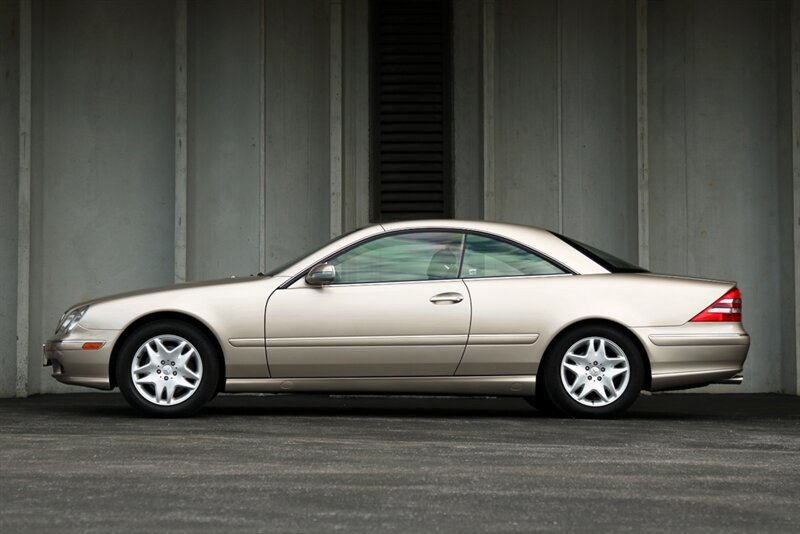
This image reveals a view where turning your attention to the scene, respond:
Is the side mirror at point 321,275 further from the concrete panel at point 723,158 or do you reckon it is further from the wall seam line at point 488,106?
the concrete panel at point 723,158

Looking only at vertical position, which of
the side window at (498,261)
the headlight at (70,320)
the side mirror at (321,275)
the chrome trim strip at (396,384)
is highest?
the side window at (498,261)

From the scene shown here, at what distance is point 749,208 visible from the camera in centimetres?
1270

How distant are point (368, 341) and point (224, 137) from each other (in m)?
4.94

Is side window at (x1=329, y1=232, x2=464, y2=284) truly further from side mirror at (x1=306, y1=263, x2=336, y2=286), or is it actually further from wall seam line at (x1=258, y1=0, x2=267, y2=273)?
wall seam line at (x1=258, y1=0, x2=267, y2=273)

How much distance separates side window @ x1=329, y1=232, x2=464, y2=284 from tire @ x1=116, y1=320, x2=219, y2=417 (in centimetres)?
100

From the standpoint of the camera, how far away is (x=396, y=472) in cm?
590

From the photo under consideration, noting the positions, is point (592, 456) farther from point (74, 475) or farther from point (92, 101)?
point (92, 101)

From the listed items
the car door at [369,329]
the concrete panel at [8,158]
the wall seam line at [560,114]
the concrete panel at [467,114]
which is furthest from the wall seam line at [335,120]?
the car door at [369,329]

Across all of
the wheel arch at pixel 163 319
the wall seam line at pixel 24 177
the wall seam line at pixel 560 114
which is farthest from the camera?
the wall seam line at pixel 560 114

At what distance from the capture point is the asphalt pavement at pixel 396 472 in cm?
473

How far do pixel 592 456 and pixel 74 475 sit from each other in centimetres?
249

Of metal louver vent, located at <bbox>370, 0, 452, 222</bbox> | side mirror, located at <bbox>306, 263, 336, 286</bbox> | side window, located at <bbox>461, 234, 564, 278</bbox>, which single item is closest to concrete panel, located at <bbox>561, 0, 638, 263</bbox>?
metal louver vent, located at <bbox>370, 0, 452, 222</bbox>

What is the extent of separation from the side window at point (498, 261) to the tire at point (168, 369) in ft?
5.81

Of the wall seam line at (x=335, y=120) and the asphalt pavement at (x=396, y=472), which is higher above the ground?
the wall seam line at (x=335, y=120)
